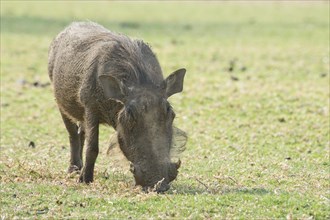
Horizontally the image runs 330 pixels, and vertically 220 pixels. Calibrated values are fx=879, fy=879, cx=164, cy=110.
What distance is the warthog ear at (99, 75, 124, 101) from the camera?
24.8 feet

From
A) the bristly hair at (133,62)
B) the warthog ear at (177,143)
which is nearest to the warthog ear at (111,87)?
the bristly hair at (133,62)

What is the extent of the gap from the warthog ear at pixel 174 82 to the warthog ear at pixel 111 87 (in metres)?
0.43

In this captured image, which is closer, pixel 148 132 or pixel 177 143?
pixel 148 132

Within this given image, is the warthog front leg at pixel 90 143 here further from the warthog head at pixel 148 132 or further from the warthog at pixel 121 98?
the warthog head at pixel 148 132

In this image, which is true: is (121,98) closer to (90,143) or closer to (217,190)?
(90,143)

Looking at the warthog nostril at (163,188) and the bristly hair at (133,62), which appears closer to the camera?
the warthog nostril at (163,188)

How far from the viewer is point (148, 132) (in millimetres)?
7254

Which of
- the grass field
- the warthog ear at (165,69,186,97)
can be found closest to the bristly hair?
the warthog ear at (165,69,186,97)

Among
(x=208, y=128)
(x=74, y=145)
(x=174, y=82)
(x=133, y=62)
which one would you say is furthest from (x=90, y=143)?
(x=208, y=128)

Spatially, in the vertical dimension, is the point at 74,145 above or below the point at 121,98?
below

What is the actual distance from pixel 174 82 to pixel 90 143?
97 centimetres

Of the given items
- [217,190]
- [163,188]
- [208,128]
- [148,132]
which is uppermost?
[148,132]

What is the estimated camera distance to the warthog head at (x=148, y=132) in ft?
23.2

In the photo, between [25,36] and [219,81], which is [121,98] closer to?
[219,81]
